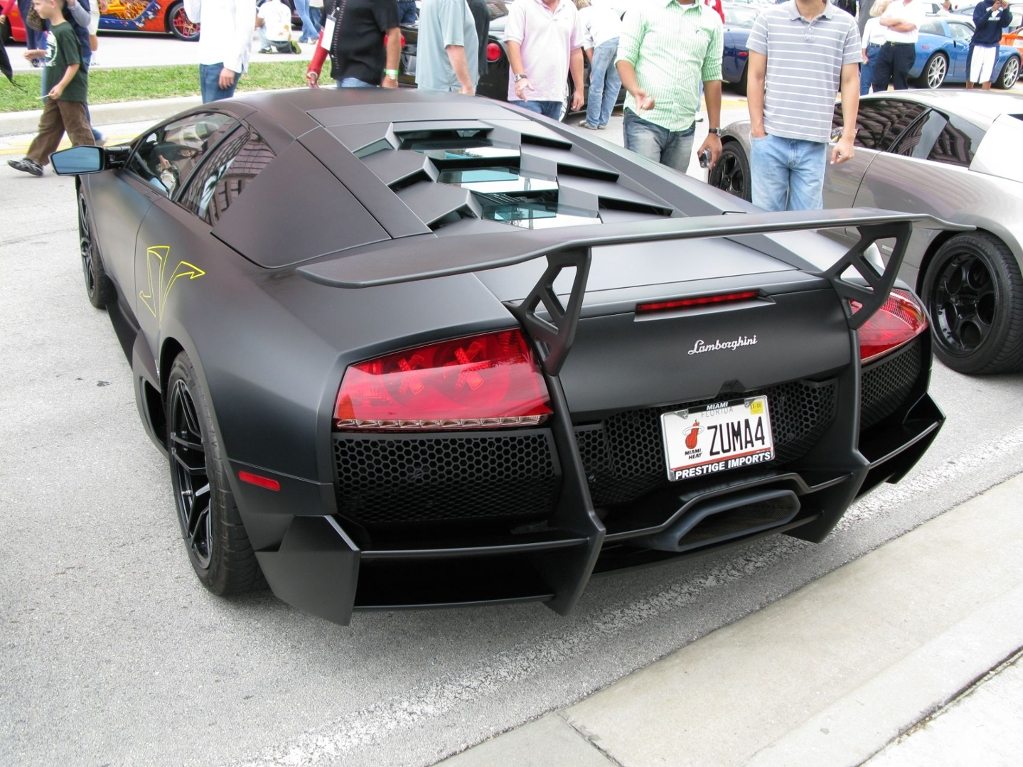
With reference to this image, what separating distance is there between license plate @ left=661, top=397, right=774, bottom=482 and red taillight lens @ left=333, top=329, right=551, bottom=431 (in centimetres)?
37

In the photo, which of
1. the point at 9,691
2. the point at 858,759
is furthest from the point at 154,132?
the point at 858,759

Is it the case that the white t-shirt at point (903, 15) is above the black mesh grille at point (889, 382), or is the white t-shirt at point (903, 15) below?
above

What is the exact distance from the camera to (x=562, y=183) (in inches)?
130

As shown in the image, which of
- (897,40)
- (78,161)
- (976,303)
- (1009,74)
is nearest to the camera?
(78,161)

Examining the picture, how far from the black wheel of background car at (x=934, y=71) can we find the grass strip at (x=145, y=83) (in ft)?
36.0

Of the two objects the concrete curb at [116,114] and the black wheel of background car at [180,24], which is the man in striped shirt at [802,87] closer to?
the concrete curb at [116,114]

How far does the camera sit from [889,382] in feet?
9.64

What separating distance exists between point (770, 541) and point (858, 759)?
107 cm

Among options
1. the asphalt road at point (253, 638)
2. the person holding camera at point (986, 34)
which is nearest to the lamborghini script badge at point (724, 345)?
the asphalt road at point (253, 638)

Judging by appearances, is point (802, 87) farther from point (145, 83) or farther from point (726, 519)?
point (145, 83)

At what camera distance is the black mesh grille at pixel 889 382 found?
286 centimetres

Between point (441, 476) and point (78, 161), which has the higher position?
point (78, 161)

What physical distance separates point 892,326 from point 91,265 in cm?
403

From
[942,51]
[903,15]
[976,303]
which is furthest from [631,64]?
[942,51]
